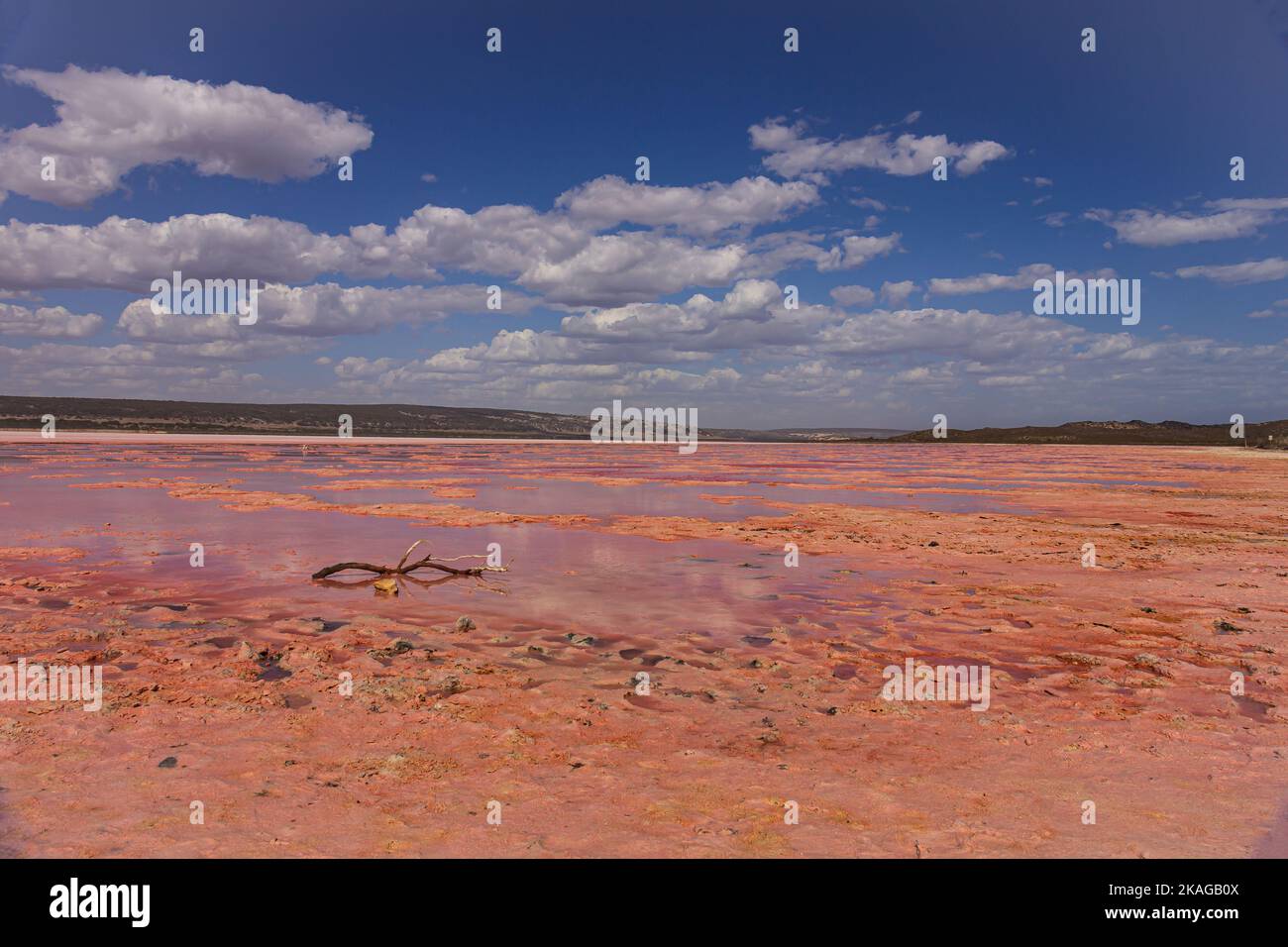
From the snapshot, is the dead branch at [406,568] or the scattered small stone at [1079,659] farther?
the dead branch at [406,568]

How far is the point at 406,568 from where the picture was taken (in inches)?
472

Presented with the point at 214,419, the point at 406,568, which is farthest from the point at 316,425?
the point at 406,568

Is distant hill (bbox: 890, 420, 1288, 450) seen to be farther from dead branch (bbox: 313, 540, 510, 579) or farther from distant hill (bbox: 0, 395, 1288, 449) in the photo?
dead branch (bbox: 313, 540, 510, 579)

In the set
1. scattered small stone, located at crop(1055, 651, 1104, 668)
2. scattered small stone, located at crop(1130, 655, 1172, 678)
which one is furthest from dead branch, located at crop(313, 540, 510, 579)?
scattered small stone, located at crop(1130, 655, 1172, 678)

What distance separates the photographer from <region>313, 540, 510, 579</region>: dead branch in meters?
11.5

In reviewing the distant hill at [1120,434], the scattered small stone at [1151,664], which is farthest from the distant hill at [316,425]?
the scattered small stone at [1151,664]

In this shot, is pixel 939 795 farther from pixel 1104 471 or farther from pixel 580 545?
pixel 1104 471

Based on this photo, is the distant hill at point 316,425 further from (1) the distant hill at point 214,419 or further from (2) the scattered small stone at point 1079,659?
(2) the scattered small stone at point 1079,659

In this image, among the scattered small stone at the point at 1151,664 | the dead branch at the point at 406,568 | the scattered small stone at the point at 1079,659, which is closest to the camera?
the scattered small stone at the point at 1151,664

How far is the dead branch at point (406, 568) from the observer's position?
1151 cm

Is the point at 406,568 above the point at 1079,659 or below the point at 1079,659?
above

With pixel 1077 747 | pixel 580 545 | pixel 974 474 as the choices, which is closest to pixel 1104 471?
pixel 974 474

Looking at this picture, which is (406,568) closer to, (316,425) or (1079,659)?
(1079,659)

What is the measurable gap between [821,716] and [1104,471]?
162 ft
